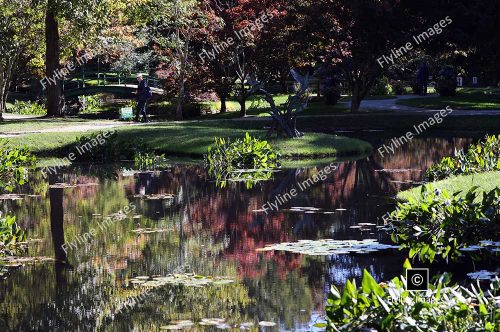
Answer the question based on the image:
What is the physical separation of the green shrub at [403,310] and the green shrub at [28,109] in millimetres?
38848

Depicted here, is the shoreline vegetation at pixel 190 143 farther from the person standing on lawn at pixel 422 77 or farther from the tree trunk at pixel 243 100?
the person standing on lawn at pixel 422 77

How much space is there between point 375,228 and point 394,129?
2013 centimetres

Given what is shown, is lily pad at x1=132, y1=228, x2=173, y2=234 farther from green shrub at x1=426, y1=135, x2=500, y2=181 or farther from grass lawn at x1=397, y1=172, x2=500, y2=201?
green shrub at x1=426, y1=135, x2=500, y2=181

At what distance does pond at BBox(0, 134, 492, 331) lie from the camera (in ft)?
28.3

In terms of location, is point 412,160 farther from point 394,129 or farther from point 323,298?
point 323,298

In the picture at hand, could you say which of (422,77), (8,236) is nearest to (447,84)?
(422,77)

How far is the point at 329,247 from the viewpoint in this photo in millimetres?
11328

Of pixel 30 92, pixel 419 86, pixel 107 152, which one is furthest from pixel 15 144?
pixel 30 92

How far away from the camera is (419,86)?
47.9m

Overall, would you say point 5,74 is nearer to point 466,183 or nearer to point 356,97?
point 356,97

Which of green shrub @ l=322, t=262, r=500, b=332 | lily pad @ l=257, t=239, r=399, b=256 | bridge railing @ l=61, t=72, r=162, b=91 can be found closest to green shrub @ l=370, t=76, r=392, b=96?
bridge railing @ l=61, t=72, r=162, b=91

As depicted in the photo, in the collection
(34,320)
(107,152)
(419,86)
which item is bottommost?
(34,320)

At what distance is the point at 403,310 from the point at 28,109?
39666 mm

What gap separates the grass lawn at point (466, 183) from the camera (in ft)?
43.9
